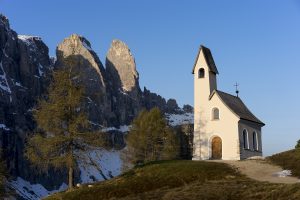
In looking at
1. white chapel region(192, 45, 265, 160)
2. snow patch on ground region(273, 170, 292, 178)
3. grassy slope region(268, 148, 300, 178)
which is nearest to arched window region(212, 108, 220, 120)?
white chapel region(192, 45, 265, 160)

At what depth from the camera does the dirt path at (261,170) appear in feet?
101

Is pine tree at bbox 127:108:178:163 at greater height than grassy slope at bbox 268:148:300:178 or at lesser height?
greater

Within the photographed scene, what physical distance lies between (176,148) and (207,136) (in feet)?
37.1

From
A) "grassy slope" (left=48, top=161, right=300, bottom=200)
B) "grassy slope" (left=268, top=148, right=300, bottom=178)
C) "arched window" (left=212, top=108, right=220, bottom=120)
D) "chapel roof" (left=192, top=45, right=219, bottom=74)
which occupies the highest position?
"chapel roof" (left=192, top=45, right=219, bottom=74)

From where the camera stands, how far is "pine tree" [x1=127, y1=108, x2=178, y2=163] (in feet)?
190

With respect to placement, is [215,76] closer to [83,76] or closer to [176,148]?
[176,148]

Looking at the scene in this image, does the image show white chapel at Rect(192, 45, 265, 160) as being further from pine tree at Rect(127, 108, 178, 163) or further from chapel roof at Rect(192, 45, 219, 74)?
pine tree at Rect(127, 108, 178, 163)

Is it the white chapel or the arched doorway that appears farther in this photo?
the arched doorway

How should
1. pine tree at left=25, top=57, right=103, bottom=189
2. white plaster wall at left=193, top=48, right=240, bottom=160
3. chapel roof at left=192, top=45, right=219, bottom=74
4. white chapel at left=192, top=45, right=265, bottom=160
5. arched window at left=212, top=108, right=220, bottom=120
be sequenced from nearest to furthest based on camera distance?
pine tree at left=25, top=57, right=103, bottom=189, white plaster wall at left=193, top=48, right=240, bottom=160, white chapel at left=192, top=45, right=265, bottom=160, arched window at left=212, top=108, right=220, bottom=120, chapel roof at left=192, top=45, right=219, bottom=74

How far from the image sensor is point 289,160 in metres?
37.5

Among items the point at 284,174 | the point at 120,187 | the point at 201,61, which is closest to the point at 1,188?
the point at 120,187

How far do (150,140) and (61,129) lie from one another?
25903mm

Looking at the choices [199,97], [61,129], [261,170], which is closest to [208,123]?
Result: [199,97]

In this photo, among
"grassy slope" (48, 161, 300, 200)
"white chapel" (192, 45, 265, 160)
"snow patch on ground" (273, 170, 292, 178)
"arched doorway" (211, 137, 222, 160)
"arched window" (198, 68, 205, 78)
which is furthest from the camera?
"arched window" (198, 68, 205, 78)
